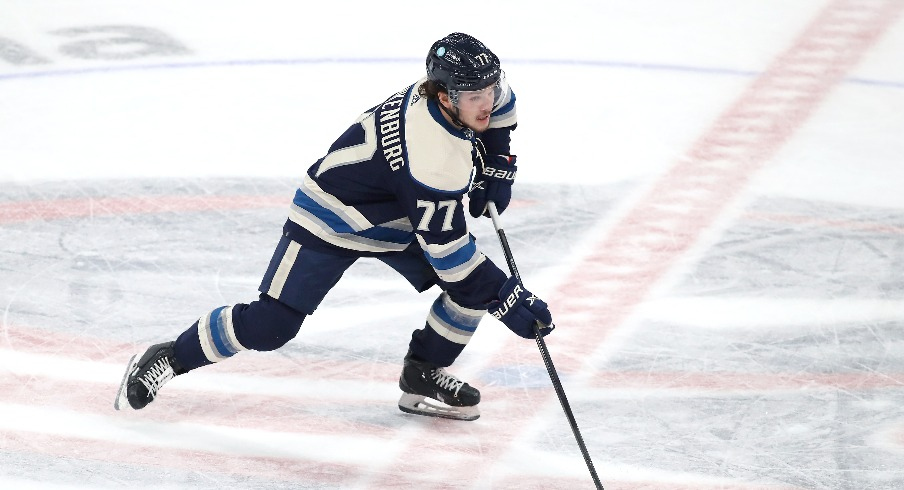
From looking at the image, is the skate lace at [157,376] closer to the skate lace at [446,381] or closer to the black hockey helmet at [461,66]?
the skate lace at [446,381]

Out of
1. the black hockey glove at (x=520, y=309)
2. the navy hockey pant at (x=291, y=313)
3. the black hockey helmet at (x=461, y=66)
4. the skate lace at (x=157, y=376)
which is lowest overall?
the skate lace at (x=157, y=376)

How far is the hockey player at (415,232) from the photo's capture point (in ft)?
9.59

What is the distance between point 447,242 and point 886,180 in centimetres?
261

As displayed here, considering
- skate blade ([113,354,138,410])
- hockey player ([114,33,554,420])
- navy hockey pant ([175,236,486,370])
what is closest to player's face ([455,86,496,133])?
hockey player ([114,33,554,420])

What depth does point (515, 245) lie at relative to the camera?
4.36 metres

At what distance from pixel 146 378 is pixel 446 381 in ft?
2.68

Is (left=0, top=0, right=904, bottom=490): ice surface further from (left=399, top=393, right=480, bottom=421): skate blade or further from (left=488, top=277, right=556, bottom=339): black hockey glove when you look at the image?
(left=488, top=277, right=556, bottom=339): black hockey glove

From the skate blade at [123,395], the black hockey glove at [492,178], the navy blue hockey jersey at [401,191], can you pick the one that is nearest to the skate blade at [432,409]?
the navy blue hockey jersey at [401,191]

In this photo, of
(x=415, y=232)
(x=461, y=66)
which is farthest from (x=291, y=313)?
(x=461, y=66)

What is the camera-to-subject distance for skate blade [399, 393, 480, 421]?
347 centimetres

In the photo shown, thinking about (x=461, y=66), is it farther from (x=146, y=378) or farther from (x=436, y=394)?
(x=146, y=378)

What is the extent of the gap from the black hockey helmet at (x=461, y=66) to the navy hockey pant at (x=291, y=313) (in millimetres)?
562

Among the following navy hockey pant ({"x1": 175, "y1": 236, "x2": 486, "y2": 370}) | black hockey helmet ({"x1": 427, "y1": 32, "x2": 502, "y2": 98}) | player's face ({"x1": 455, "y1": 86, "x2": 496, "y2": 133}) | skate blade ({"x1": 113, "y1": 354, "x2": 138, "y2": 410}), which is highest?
black hockey helmet ({"x1": 427, "y1": 32, "x2": 502, "y2": 98})

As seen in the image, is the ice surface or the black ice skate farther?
the black ice skate
